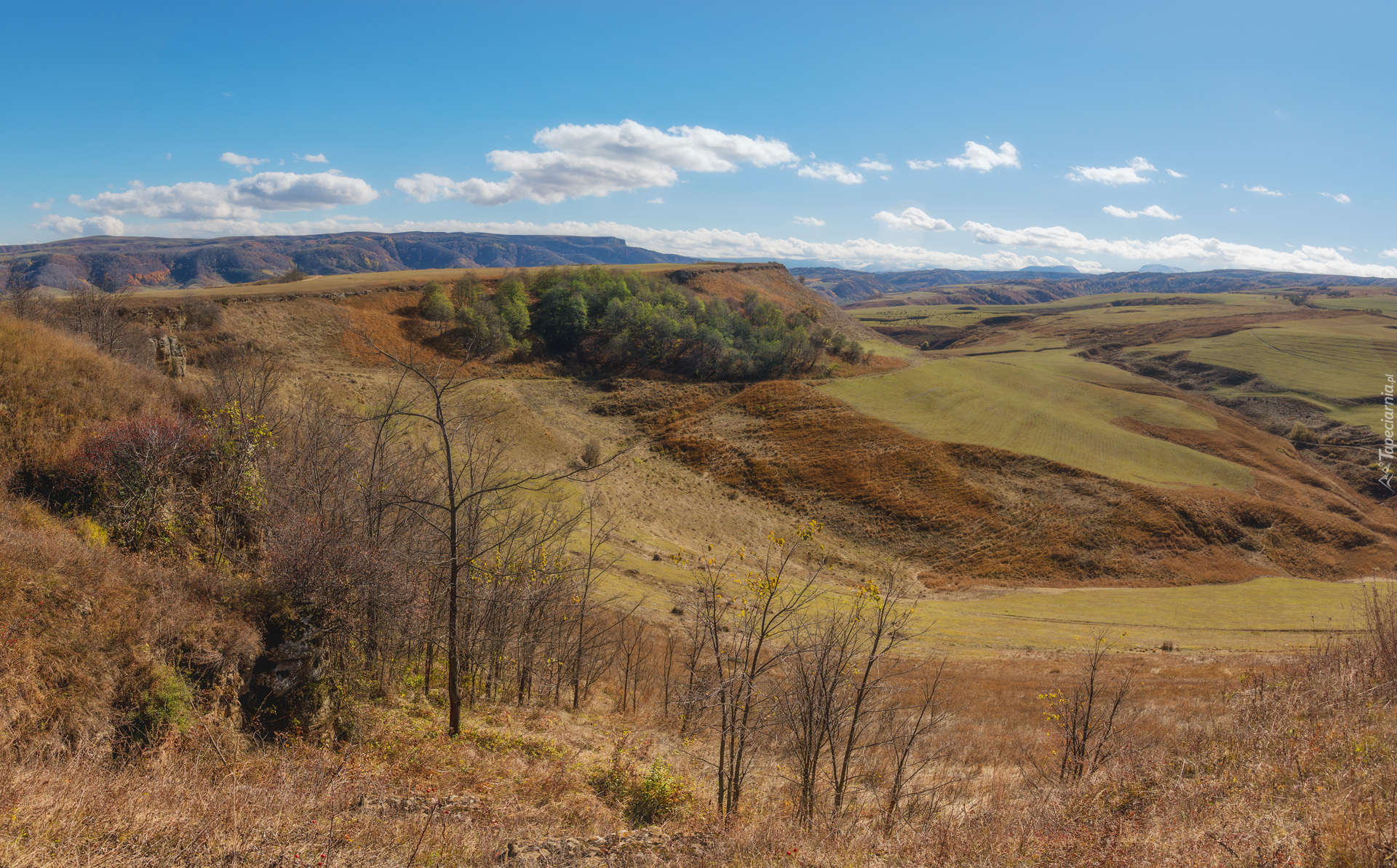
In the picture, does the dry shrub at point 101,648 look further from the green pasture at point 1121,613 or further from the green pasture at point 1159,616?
the green pasture at point 1159,616

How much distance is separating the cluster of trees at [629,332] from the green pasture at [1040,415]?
29.1ft

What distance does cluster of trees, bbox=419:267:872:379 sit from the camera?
64750mm

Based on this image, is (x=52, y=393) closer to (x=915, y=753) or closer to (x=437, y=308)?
(x=915, y=753)

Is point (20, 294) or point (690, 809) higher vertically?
point (20, 294)

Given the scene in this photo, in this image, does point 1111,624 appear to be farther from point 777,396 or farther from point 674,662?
point 777,396

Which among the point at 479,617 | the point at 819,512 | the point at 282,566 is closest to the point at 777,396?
the point at 819,512

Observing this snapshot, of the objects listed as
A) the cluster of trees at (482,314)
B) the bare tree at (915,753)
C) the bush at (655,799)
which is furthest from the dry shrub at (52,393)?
the cluster of trees at (482,314)

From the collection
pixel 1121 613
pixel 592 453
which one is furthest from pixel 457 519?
pixel 1121 613

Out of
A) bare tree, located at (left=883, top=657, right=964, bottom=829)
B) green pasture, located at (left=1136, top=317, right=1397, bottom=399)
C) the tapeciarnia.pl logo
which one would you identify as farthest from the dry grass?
green pasture, located at (left=1136, top=317, right=1397, bottom=399)

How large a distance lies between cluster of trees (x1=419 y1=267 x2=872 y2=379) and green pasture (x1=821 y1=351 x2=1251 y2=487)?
8.87m

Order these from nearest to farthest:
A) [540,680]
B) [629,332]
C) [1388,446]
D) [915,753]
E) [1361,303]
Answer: [915,753], [540,680], [1388,446], [629,332], [1361,303]

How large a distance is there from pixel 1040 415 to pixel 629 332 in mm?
42065

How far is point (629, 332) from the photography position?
66875 mm

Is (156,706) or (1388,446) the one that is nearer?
(156,706)
